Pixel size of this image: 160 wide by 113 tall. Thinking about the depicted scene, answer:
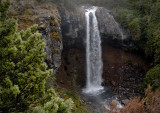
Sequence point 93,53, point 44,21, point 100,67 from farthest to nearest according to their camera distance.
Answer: point 100,67
point 93,53
point 44,21

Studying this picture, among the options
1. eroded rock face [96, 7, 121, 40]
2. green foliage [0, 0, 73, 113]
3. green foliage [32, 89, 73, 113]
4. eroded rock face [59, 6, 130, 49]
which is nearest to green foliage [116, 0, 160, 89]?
eroded rock face [96, 7, 121, 40]

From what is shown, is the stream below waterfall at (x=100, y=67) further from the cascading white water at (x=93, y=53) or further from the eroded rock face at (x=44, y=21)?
the eroded rock face at (x=44, y=21)

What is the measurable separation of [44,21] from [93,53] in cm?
1011

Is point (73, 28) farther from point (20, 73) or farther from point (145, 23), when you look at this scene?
point (20, 73)

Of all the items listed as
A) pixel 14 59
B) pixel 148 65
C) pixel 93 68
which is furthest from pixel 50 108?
pixel 148 65

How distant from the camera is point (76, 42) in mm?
20922

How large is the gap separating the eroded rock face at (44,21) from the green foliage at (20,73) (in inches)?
355

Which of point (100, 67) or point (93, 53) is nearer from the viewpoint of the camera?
point (93, 53)

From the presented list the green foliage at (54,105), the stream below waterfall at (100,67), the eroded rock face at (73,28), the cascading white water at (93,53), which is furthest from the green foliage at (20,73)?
the cascading white water at (93,53)

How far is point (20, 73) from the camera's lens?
459cm

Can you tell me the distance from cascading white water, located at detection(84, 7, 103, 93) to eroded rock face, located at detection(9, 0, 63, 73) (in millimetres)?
6584

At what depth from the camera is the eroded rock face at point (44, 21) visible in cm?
1446

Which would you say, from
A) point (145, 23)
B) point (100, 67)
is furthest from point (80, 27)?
point (145, 23)

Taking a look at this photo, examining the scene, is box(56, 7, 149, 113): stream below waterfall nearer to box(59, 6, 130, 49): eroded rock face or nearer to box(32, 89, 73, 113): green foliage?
box(59, 6, 130, 49): eroded rock face
